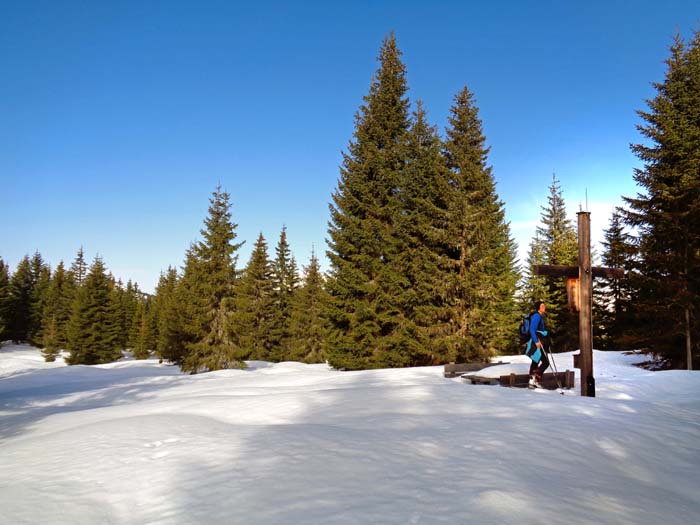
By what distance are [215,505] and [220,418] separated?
12.7 ft

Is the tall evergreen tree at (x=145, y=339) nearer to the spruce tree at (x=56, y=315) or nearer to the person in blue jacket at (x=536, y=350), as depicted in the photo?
the spruce tree at (x=56, y=315)

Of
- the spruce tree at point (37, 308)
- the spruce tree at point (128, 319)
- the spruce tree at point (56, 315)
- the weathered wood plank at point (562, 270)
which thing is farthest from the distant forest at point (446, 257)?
the spruce tree at point (37, 308)

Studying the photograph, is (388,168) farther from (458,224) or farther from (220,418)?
(220,418)

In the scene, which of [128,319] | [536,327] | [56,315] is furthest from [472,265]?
[128,319]

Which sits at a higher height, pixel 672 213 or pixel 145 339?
pixel 672 213

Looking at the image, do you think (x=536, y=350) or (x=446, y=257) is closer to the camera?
(x=536, y=350)

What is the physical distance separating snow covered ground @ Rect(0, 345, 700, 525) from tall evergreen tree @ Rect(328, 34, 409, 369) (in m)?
15.0

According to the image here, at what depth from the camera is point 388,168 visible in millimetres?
25594

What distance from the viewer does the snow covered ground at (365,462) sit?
3488mm

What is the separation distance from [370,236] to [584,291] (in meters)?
15.8

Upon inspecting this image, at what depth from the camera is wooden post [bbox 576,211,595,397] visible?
9.50 metres

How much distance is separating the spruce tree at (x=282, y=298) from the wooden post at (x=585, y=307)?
35.7 meters

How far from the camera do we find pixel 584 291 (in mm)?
A: 9711

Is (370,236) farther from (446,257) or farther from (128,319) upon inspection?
(128,319)
